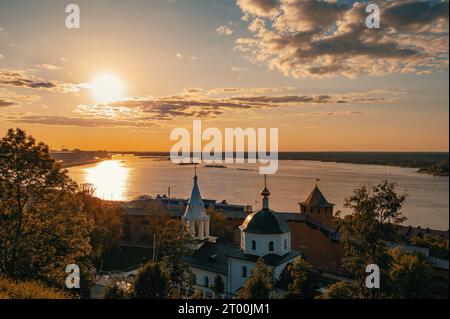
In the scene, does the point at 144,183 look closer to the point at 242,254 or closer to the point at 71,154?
the point at 71,154

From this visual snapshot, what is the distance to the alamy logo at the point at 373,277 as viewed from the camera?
1034cm

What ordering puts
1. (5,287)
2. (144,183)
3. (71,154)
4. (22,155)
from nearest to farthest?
(5,287) → (22,155) → (144,183) → (71,154)

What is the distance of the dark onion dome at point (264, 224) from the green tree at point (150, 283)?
826cm

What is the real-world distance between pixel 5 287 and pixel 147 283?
3.54m

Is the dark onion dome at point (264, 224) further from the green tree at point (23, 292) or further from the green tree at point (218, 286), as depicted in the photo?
the green tree at point (23, 292)

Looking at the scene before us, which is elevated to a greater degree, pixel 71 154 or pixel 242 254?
pixel 71 154

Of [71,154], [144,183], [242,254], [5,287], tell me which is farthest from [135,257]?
[71,154]

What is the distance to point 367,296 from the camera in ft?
35.0

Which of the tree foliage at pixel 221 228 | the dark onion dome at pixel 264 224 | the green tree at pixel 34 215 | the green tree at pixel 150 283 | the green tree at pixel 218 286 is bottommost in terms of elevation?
the green tree at pixel 218 286

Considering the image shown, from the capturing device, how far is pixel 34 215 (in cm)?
1079

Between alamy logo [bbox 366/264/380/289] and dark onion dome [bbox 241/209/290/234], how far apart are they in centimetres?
770

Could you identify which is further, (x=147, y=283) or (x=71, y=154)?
(x=71, y=154)

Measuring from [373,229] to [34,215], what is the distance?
9622 millimetres

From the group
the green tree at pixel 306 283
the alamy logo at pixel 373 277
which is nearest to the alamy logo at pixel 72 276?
the green tree at pixel 306 283
